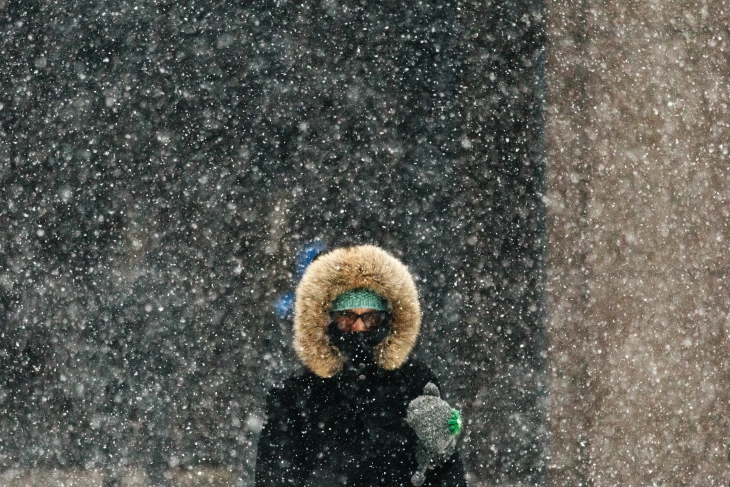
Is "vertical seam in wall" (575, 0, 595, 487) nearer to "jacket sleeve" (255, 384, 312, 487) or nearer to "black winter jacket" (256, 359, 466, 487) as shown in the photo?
"black winter jacket" (256, 359, 466, 487)

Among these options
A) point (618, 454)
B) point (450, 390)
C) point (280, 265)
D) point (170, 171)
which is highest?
point (170, 171)

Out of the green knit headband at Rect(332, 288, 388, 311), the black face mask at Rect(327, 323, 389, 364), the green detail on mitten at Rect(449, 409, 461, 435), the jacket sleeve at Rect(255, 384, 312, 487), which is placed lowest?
the jacket sleeve at Rect(255, 384, 312, 487)

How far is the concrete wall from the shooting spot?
2857 millimetres

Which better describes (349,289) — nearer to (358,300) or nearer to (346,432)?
(358,300)

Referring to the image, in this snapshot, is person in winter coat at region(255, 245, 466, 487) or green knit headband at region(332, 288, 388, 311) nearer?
green knit headband at region(332, 288, 388, 311)

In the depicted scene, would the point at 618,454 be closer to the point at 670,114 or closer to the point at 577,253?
the point at 577,253

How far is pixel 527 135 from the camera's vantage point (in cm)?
286

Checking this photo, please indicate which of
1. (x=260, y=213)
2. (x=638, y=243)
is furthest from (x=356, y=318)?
(x=638, y=243)

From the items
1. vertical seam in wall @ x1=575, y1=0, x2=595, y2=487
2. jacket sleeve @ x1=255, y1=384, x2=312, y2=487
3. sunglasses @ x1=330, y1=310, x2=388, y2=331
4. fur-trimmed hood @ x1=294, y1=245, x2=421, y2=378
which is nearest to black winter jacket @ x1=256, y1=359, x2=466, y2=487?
jacket sleeve @ x1=255, y1=384, x2=312, y2=487

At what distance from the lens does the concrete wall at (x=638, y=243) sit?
286 cm

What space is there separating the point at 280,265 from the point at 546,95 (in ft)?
4.42

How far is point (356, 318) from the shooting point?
2572 mm

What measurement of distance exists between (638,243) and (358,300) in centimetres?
136

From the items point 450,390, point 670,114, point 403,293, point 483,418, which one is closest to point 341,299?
point 403,293
